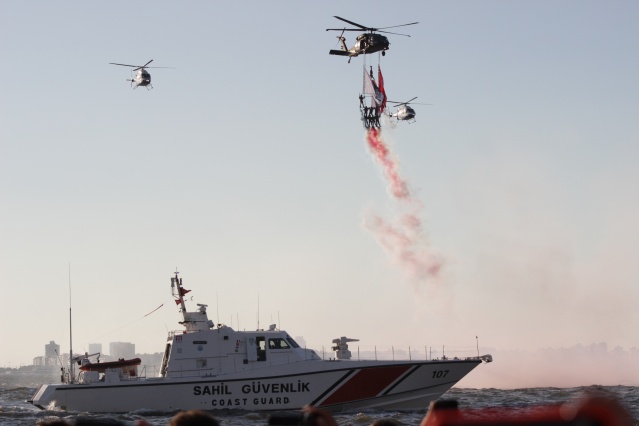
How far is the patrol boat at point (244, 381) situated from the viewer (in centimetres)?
3544

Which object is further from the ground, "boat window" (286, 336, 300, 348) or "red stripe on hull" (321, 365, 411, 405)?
"boat window" (286, 336, 300, 348)

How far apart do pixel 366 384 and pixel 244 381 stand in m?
4.49

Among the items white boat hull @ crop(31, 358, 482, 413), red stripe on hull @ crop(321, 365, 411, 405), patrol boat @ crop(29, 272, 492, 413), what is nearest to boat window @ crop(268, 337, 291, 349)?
patrol boat @ crop(29, 272, 492, 413)

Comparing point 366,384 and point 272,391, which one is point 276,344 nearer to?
point 272,391

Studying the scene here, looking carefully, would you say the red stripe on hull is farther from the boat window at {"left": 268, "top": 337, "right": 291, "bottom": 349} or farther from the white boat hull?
the boat window at {"left": 268, "top": 337, "right": 291, "bottom": 349}

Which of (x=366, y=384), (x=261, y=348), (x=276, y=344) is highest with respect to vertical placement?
(x=276, y=344)

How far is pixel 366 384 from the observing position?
35.9 meters

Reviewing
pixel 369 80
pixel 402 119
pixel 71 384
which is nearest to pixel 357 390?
pixel 71 384

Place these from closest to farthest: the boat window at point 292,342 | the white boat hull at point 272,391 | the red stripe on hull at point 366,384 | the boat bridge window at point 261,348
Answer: the white boat hull at point 272,391 < the red stripe on hull at point 366,384 < the boat bridge window at point 261,348 < the boat window at point 292,342

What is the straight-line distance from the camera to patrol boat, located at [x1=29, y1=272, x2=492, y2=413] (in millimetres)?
35438

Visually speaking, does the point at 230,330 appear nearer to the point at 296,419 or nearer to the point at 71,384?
the point at 71,384

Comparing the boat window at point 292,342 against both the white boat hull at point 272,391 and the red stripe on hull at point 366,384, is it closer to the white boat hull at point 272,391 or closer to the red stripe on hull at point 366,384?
the white boat hull at point 272,391

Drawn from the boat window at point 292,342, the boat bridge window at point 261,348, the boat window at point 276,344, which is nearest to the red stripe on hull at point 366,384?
the boat window at point 292,342

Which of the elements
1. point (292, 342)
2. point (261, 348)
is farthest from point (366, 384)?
point (261, 348)
